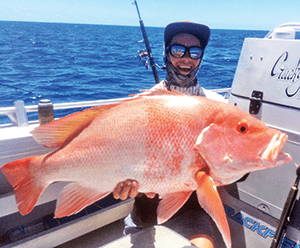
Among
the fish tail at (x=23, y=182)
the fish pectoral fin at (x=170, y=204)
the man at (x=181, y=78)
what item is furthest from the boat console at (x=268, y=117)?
the fish tail at (x=23, y=182)

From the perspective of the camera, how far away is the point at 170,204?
1212 mm

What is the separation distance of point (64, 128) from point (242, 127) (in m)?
0.87

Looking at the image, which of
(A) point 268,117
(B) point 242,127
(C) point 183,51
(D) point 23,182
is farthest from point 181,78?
(D) point 23,182

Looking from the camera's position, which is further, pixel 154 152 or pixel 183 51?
pixel 183 51

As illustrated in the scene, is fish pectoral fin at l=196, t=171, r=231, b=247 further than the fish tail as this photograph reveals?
No

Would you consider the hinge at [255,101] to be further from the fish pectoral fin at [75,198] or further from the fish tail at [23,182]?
the fish tail at [23,182]

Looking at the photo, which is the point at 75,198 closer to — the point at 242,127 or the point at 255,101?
the point at 242,127

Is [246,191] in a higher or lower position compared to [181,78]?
lower

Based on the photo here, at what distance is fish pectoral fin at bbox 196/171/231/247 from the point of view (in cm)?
101

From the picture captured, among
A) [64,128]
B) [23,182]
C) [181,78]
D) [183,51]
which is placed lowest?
[23,182]

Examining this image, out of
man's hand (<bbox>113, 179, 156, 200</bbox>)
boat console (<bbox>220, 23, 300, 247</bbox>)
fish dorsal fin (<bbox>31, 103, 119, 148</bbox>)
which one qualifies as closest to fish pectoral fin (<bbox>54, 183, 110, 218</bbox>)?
man's hand (<bbox>113, 179, 156, 200</bbox>)

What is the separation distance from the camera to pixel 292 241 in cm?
186

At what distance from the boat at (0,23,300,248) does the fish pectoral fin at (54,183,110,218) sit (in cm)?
66

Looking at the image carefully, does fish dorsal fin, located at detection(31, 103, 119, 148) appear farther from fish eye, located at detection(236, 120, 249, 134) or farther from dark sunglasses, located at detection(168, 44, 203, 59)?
dark sunglasses, located at detection(168, 44, 203, 59)
